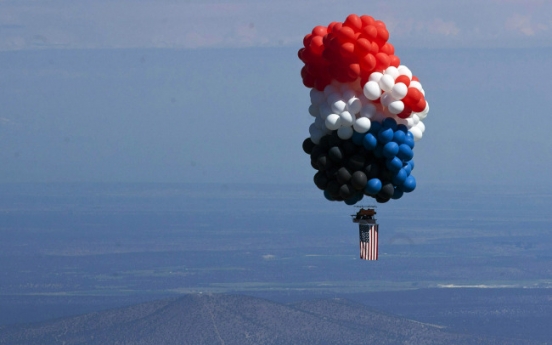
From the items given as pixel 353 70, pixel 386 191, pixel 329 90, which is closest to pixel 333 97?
pixel 329 90

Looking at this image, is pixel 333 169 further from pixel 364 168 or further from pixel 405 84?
pixel 405 84

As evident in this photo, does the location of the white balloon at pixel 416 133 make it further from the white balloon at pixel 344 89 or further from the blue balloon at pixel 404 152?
the white balloon at pixel 344 89

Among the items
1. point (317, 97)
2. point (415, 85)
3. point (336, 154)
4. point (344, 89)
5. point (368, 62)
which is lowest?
point (336, 154)

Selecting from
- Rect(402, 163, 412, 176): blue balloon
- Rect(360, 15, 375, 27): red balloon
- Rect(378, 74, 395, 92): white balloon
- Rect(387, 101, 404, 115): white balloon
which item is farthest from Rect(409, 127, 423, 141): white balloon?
Rect(360, 15, 375, 27): red balloon

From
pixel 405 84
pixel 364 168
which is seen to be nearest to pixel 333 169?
pixel 364 168

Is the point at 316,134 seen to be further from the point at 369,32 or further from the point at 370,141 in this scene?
the point at 369,32

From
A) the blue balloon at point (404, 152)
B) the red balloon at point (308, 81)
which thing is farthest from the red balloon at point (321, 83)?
the blue balloon at point (404, 152)

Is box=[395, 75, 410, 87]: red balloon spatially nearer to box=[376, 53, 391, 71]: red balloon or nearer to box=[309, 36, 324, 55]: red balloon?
box=[376, 53, 391, 71]: red balloon
